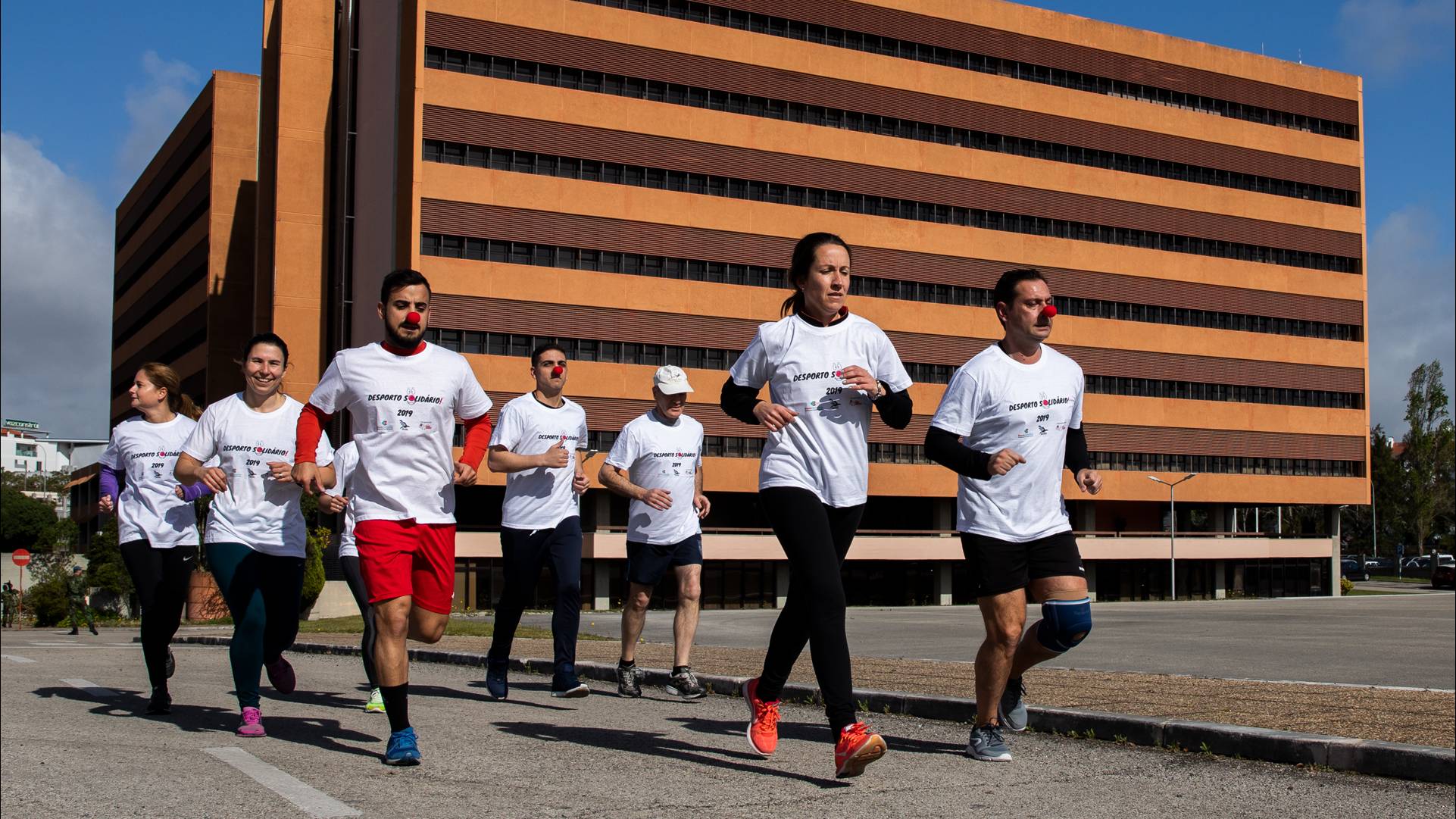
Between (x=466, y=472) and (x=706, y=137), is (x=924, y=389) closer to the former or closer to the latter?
(x=706, y=137)

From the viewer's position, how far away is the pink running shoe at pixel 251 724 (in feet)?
23.2

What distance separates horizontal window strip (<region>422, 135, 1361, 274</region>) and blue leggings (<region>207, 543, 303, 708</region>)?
48.9 meters

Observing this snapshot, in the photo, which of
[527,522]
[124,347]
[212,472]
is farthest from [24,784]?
[124,347]

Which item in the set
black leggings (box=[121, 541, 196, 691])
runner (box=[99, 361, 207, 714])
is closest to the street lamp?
runner (box=[99, 361, 207, 714])

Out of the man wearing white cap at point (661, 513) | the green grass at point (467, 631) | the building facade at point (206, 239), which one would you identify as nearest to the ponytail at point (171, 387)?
the man wearing white cap at point (661, 513)

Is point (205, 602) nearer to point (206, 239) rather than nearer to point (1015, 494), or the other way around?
point (1015, 494)

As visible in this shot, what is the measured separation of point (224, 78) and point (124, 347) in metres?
28.8

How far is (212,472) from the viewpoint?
7457mm

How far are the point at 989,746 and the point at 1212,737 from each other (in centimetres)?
110

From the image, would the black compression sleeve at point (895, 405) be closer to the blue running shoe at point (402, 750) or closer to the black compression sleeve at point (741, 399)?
the black compression sleeve at point (741, 399)

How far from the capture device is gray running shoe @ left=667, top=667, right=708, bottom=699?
9000 mm

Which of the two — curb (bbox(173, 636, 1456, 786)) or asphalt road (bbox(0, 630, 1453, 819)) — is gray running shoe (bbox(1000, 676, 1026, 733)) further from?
curb (bbox(173, 636, 1456, 786))

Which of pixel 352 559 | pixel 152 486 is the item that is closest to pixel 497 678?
pixel 352 559

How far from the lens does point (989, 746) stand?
6191mm
